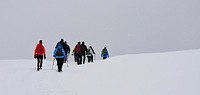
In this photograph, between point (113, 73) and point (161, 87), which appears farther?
point (113, 73)

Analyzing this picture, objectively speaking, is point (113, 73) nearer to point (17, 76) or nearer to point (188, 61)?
point (188, 61)

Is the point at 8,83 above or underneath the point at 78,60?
underneath

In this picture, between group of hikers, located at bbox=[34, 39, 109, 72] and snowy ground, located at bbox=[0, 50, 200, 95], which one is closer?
snowy ground, located at bbox=[0, 50, 200, 95]

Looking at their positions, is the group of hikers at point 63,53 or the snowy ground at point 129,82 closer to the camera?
the snowy ground at point 129,82

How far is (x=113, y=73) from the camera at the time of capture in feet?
38.8

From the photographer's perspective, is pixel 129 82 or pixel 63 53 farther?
pixel 63 53

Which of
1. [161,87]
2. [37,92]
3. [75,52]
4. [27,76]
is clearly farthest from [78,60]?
[161,87]

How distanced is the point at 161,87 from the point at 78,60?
45.4ft

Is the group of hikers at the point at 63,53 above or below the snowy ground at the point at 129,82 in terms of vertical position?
above

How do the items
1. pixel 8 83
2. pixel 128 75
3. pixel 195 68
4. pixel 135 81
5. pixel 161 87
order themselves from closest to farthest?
pixel 161 87
pixel 195 68
pixel 135 81
pixel 128 75
pixel 8 83

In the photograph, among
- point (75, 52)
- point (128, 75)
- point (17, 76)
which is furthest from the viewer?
point (75, 52)

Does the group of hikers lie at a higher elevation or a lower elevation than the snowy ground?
higher

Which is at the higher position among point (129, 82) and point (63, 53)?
point (63, 53)

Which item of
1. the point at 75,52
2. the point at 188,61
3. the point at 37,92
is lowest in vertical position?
the point at 37,92
